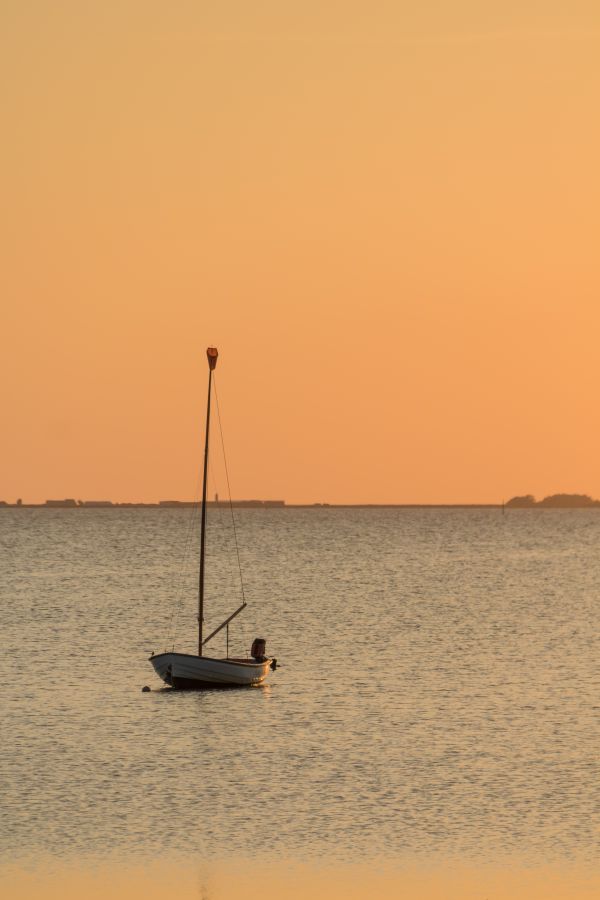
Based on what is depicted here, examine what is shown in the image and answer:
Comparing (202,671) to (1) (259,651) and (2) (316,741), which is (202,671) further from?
(2) (316,741)

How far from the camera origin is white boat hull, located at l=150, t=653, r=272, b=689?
70.8m

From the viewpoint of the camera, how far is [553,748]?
172 ft

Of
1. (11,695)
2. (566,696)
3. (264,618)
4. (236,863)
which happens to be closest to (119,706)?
(11,695)

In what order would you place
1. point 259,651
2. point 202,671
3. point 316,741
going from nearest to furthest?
1. point 316,741
2. point 202,671
3. point 259,651

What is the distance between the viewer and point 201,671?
71.0 m

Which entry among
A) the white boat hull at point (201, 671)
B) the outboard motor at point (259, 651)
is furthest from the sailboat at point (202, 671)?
the outboard motor at point (259, 651)

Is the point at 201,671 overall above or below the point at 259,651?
below

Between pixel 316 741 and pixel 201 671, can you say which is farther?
pixel 201 671

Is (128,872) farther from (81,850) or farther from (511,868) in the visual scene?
(511,868)

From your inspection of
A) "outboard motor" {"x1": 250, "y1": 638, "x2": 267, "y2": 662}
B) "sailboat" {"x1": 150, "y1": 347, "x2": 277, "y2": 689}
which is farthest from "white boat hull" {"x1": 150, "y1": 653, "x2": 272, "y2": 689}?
"outboard motor" {"x1": 250, "y1": 638, "x2": 267, "y2": 662}

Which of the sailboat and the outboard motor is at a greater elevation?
the outboard motor

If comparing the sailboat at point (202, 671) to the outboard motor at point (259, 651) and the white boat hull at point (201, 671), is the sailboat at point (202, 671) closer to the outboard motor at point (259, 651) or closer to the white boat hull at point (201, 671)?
the white boat hull at point (201, 671)

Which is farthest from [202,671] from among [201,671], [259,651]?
[259,651]

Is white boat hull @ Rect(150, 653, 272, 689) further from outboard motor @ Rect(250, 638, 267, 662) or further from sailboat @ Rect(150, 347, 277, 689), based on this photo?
outboard motor @ Rect(250, 638, 267, 662)
